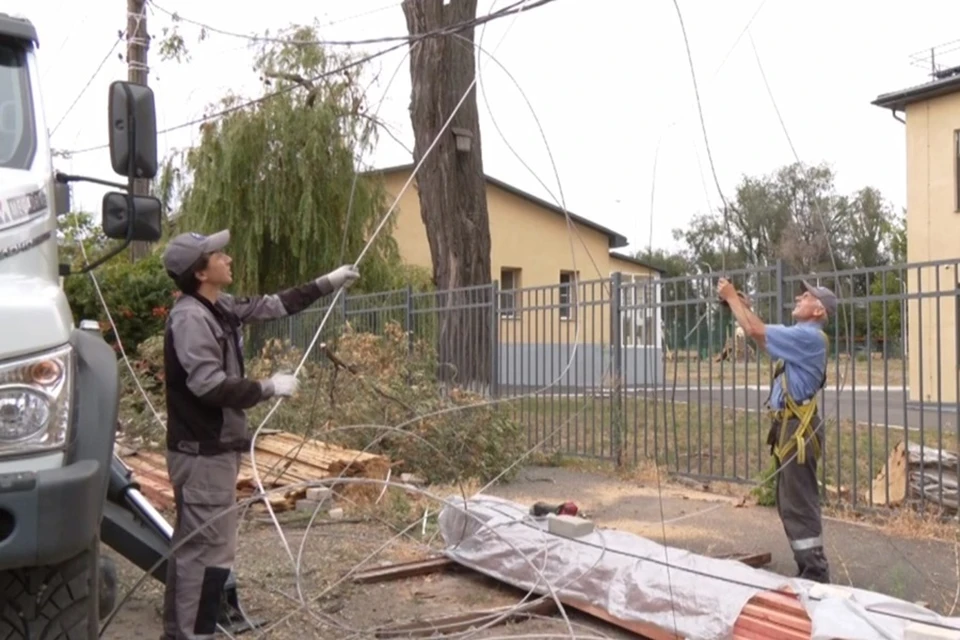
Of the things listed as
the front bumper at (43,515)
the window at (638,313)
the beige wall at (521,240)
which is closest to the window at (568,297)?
the window at (638,313)

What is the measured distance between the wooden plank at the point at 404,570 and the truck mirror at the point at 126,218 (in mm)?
2646

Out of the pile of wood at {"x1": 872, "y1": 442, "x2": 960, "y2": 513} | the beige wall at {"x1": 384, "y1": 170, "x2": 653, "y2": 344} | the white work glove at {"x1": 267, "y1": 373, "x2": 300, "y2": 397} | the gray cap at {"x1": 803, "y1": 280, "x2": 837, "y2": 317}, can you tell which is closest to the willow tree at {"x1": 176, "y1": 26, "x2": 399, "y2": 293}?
the beige wall at {"x1": 384, "y1": 170, "x2": 653, "y2": 344}

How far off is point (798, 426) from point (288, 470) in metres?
4.60

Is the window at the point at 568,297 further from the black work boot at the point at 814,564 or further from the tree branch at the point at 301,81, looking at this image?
the black work boot at the point at 814,564

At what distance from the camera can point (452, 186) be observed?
13.8m

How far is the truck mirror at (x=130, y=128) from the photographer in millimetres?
4199

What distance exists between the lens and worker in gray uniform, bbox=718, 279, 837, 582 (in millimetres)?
5754

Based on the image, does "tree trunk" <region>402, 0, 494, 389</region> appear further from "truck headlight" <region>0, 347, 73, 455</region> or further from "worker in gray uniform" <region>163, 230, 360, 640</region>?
"truck headlight" <region>0, 347, 73, 455</region>

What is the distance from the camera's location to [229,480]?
4645 millimetres

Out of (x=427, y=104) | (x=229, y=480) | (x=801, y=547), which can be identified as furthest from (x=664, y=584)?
(x=427, y=104)

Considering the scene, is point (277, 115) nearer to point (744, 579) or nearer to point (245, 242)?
point (245, 242)

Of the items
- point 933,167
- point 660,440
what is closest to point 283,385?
point 660,440

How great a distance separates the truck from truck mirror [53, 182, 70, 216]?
0.03 meters

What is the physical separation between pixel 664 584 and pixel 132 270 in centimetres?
1549
